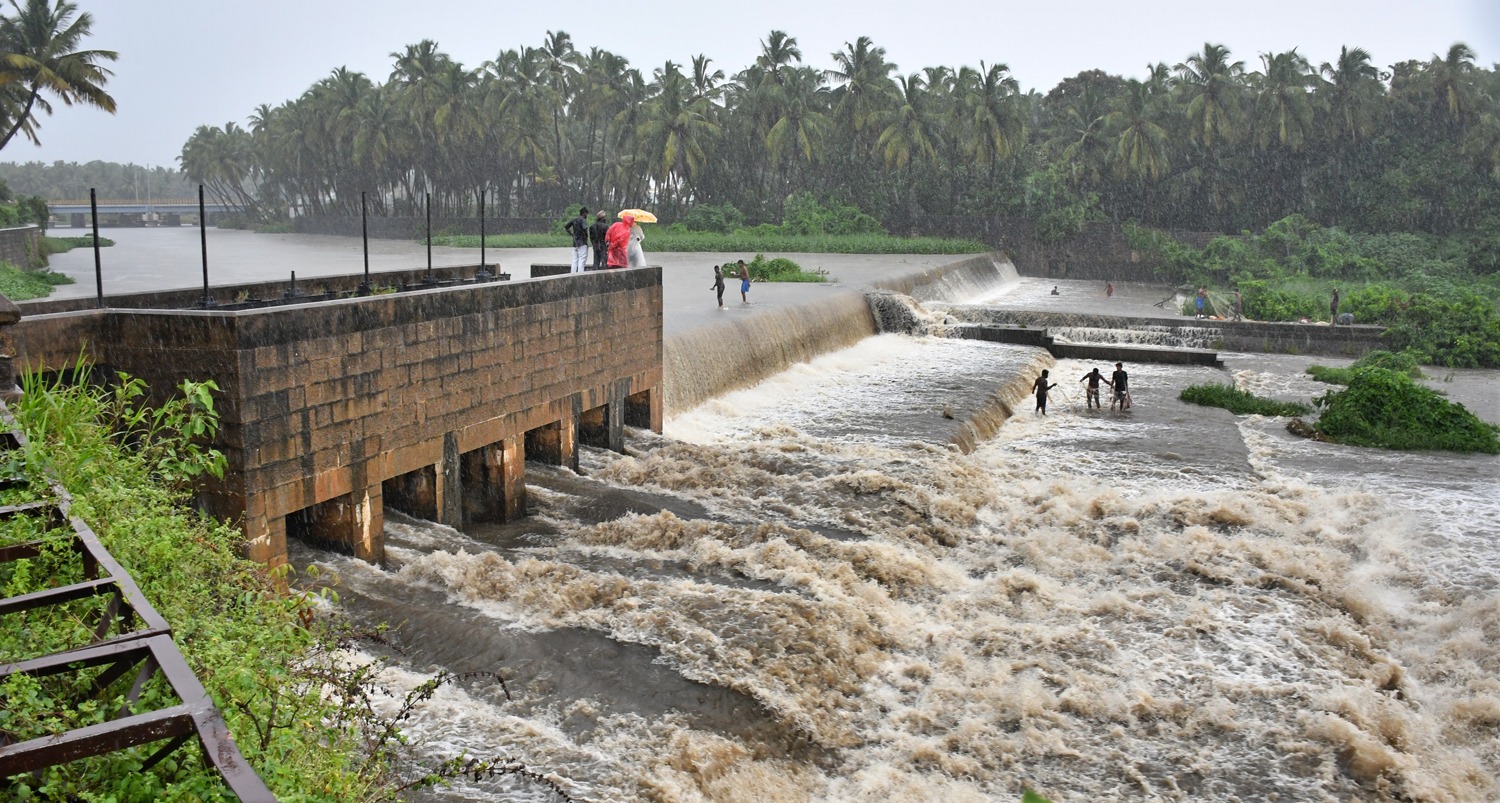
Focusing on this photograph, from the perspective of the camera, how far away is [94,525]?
17.1 ft

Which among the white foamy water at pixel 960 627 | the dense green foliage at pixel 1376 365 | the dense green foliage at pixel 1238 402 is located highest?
the dense green foliage at pixel 1376 365

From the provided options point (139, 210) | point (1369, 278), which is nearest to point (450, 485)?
point (1369, 278)

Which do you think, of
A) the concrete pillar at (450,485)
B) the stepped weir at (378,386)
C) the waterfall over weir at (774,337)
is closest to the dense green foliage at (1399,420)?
the waterfall over weir at (774,337)

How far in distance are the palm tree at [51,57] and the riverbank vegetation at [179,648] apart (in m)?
29.3

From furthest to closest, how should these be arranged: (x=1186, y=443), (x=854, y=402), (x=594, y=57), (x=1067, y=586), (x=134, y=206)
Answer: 1. (x=134, y=206)
2. (x=594, y=57)
3. (x=854, y=402)
4. (x=1186, y=443)
5. (x=1067, y=586)

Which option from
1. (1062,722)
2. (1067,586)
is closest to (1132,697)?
(1062,722)

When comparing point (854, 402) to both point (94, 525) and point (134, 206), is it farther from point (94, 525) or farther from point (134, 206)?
point (134, 206)

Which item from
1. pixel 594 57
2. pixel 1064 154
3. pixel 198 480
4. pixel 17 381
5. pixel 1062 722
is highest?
pixel 594 57

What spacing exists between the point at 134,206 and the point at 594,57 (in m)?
45.1

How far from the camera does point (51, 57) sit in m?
31.6

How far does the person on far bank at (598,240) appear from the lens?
15.5 meters

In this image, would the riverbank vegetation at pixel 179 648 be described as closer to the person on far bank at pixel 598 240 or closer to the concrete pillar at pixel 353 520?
the concrete pillar at pixel 353 520

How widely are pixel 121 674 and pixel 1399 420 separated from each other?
17607 millimetres

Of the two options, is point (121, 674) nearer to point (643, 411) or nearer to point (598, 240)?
point (643, 411)
